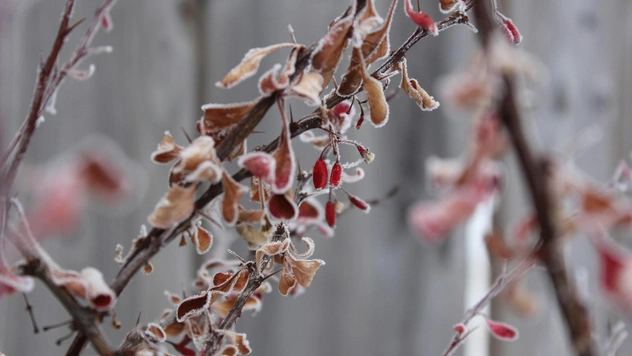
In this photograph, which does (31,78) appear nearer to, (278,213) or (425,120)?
(425,120)

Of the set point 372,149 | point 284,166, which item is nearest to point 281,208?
point 284,166

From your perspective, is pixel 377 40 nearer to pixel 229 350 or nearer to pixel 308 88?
pixel 308 88

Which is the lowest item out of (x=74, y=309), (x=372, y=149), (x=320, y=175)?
(x=74, y=309)

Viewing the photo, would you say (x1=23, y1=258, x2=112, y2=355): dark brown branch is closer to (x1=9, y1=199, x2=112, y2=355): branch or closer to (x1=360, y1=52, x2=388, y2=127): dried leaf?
(x1=9, y1=199, x2=112, y2=355): branch

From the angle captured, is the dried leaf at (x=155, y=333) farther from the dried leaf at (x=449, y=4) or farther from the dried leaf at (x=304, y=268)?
the dried leaf at (x=449, y=4)

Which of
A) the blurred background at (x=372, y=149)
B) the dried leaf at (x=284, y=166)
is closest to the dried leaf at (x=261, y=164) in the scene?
the dried leaf at (x=284, y=166)
